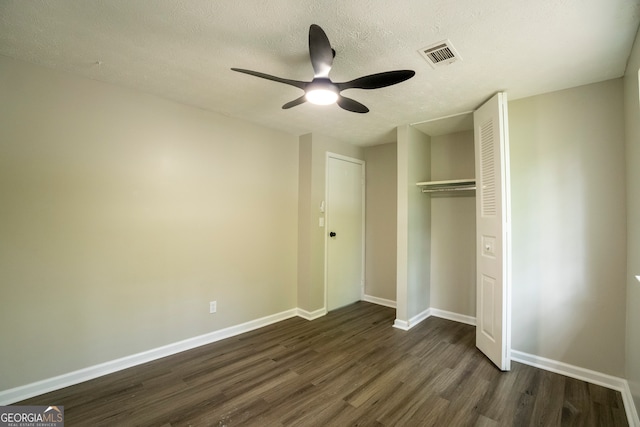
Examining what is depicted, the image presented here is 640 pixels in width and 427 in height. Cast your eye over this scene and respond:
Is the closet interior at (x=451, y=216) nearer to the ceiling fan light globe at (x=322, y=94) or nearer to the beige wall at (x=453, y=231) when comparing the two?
the beige wall at (x=453, y=231)

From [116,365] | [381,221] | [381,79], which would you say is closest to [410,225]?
[381,221]

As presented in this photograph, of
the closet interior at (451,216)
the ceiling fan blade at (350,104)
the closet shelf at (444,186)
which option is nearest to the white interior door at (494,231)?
the closet shelf at (444,186)

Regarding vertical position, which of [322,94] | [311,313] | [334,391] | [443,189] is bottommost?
[334,391]

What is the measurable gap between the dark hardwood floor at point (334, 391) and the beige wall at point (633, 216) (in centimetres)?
38

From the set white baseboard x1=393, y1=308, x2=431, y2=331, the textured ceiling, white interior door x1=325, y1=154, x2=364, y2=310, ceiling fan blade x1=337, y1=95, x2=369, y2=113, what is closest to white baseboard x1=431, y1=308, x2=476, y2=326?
white baseboard x1=393, y1=308, x2=431, y2=331

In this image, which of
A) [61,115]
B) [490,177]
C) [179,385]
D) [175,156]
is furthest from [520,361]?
[61,115]

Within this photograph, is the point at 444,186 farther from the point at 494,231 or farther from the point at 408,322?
the point at 408,322

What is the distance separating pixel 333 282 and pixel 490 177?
7.99ft

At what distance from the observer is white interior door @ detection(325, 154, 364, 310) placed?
13.1 ft

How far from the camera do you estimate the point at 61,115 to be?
2182 mm

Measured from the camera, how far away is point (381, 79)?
1.69 metres

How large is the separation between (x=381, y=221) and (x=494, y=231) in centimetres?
197

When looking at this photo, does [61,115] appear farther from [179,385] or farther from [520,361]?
[520,361]

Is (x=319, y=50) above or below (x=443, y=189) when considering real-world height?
above
